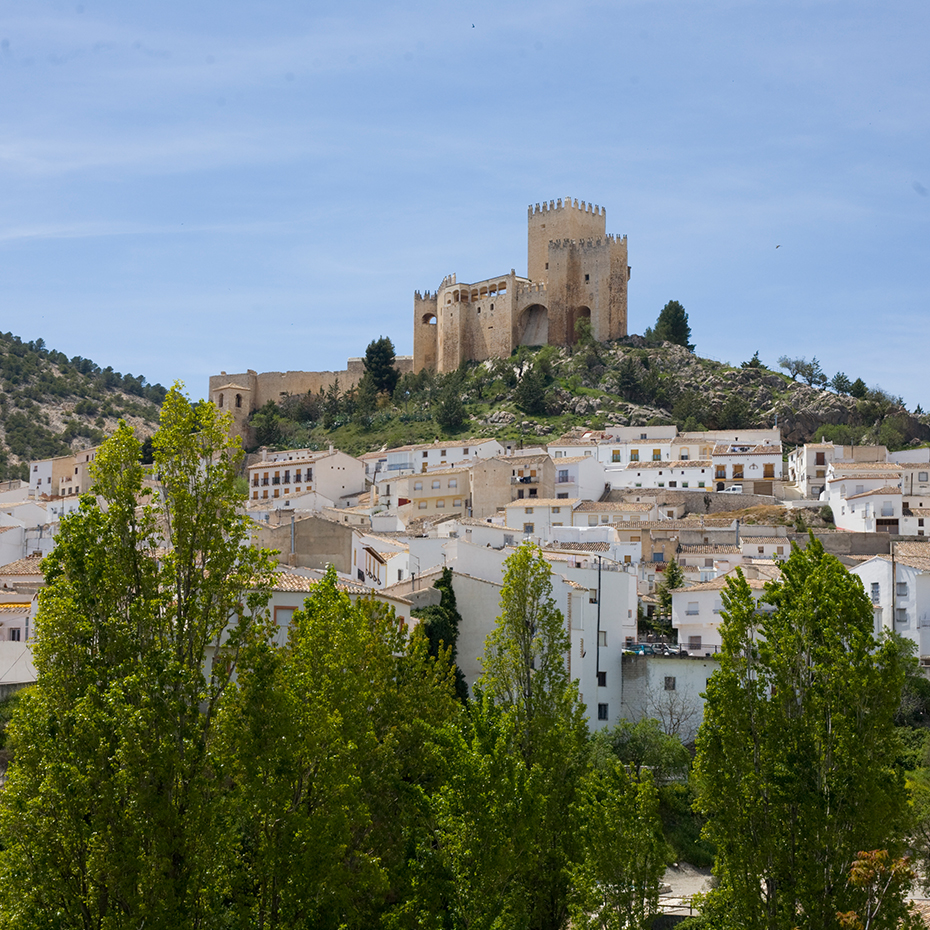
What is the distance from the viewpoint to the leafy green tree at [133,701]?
523 inches

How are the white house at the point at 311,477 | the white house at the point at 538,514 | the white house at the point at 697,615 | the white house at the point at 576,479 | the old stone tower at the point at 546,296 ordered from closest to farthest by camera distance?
the white house at the point at 697,615, the white house at the point at 538,514, the white house at the point at 576,479, the white house at the point at 311,477, the old stone tower at the point at 546,296

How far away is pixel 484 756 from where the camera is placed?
17875mm

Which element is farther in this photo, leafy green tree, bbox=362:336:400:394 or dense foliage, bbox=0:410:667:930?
leafy green tree, bbox=362:336:400:394

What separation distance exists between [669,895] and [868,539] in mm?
25644

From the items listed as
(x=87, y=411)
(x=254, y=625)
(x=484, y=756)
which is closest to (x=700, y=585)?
(x=484, y=756)

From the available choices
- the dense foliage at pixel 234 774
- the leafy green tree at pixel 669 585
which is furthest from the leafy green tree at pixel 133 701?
the leafy green tree at pixel 669 585

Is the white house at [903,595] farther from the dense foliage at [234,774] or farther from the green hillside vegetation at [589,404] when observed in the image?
the green hillside vegetation at [589,404]

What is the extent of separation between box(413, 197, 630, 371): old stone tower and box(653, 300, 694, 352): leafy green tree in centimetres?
316

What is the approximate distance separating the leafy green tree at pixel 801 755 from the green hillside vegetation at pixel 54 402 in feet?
240

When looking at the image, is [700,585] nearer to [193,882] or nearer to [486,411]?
[193,882]

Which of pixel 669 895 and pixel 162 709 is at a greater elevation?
pixel 162 709

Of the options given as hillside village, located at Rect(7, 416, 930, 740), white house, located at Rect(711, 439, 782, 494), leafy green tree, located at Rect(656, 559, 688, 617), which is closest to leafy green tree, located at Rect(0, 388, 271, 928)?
hillside village, located at Rect(7, 416, 930, 740)

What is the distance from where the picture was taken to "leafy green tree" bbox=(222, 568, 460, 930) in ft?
49.7

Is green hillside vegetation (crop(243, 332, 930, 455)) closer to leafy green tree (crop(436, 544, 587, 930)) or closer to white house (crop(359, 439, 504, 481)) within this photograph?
white house (crop(359, 439, 504, 481))
